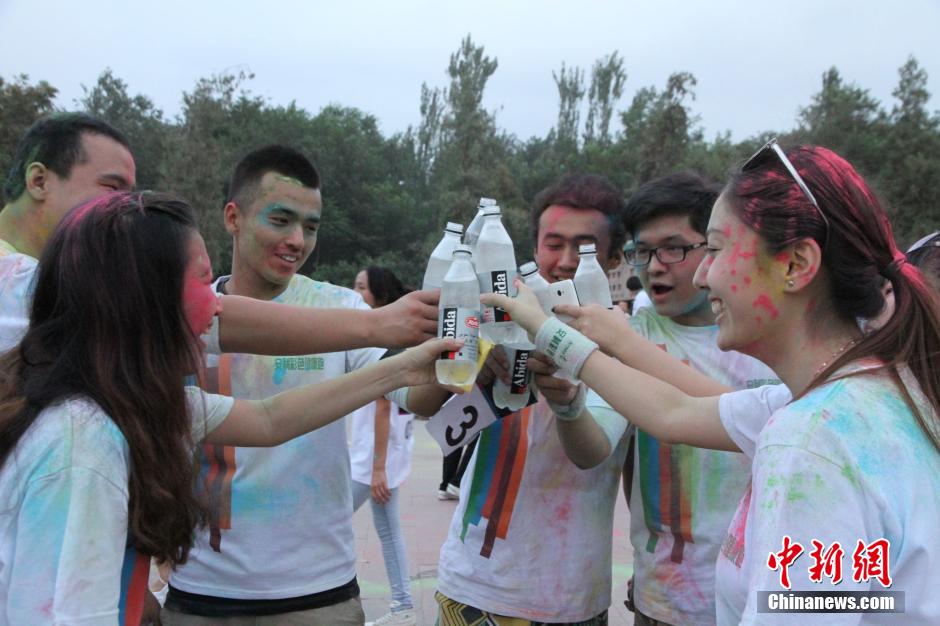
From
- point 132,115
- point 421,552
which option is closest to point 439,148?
point 132,115

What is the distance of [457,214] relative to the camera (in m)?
36.5

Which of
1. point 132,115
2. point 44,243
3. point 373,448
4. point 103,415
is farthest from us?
point 132,115

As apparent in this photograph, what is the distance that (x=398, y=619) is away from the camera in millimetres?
5637

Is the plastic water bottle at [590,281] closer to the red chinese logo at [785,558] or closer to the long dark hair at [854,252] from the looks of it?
the long dark hair at [854,252]

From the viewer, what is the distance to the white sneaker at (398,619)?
5605mm

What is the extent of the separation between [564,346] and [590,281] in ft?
1.65

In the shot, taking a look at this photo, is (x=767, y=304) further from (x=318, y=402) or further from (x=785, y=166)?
(x=318, y=402)

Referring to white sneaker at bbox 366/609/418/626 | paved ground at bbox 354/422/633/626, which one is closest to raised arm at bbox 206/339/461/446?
white sneaker at bbox 366/609/418/626

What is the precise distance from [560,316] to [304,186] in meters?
1.37

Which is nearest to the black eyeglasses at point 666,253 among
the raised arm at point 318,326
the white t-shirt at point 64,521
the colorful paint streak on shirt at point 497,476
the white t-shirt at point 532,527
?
the white t-shirt at point 532,527

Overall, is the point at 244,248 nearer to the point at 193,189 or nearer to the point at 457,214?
the point at 193,189

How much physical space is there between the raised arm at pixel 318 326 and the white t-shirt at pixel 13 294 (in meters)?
0.67

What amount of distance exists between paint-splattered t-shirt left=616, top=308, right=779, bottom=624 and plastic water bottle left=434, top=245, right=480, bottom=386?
89 cm

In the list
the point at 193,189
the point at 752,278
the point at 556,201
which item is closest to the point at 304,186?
the point at 556,201
